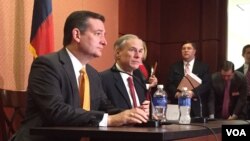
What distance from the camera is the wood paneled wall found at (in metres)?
6.83

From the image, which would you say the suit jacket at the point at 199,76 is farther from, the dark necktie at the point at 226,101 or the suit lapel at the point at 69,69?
A: the suit lapel at the point at 69,69

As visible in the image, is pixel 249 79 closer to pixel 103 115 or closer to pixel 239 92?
pixel 239 92

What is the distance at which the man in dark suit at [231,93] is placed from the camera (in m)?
5.27

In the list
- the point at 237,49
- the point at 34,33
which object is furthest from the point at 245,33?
the point at 34,33

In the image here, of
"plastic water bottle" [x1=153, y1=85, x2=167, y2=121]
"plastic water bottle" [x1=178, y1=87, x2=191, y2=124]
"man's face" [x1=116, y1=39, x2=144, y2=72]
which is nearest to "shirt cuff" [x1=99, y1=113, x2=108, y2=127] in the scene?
"plastic water bottle" [x1=153, y1=85, x2=167, y2=121]

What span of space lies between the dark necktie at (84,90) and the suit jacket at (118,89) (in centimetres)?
62

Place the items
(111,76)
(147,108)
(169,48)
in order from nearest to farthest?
1. (147,108)
2. (111,76)
3. (169,48)

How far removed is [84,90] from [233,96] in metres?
3.39

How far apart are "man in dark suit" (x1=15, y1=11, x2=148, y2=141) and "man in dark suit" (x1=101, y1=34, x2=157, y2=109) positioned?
397 millimetres

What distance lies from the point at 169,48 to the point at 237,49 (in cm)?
124

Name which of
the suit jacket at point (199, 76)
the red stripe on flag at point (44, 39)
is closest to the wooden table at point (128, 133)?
the red stripe on flag at point (44, 39)

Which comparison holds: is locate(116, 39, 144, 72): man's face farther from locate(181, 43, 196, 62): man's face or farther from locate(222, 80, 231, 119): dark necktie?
locate(181, 43, 196, 62): man's face

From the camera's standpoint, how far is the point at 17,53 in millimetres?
3918

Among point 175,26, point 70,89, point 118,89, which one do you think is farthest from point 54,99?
point 175,26
